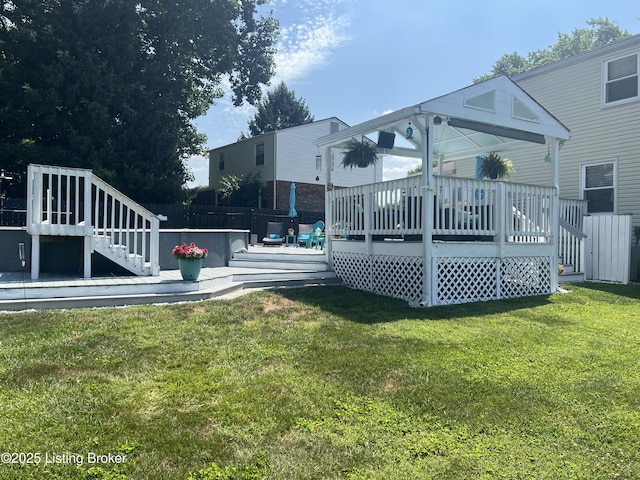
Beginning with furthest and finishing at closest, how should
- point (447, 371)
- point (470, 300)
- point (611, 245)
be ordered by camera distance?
point (611, 245), point (470, 300), point (447, 371)

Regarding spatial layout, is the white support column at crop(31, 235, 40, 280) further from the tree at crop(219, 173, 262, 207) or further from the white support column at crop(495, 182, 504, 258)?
the tree at crop(219, 173, 262, 207)

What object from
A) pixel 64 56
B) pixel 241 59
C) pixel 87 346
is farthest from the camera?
pixel 241 59

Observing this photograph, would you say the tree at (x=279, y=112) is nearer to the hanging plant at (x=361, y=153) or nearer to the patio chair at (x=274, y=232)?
the patio chair at (x=274, y=232)

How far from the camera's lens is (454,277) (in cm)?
695

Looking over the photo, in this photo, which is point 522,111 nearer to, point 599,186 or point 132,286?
point 599,186

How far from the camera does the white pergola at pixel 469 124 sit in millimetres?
6652

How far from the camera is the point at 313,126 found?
22.1 metres

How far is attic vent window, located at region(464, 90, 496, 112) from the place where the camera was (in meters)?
7.13

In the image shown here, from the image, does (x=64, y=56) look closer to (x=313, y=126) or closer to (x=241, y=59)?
(x=241, y=59)

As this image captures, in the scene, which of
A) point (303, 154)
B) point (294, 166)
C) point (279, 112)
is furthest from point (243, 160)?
point (279, 112)

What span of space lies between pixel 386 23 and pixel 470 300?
9.02m

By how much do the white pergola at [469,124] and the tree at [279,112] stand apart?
2962cm

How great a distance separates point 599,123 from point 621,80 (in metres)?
1.07

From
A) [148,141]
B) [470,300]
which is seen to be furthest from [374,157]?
[148,141]
